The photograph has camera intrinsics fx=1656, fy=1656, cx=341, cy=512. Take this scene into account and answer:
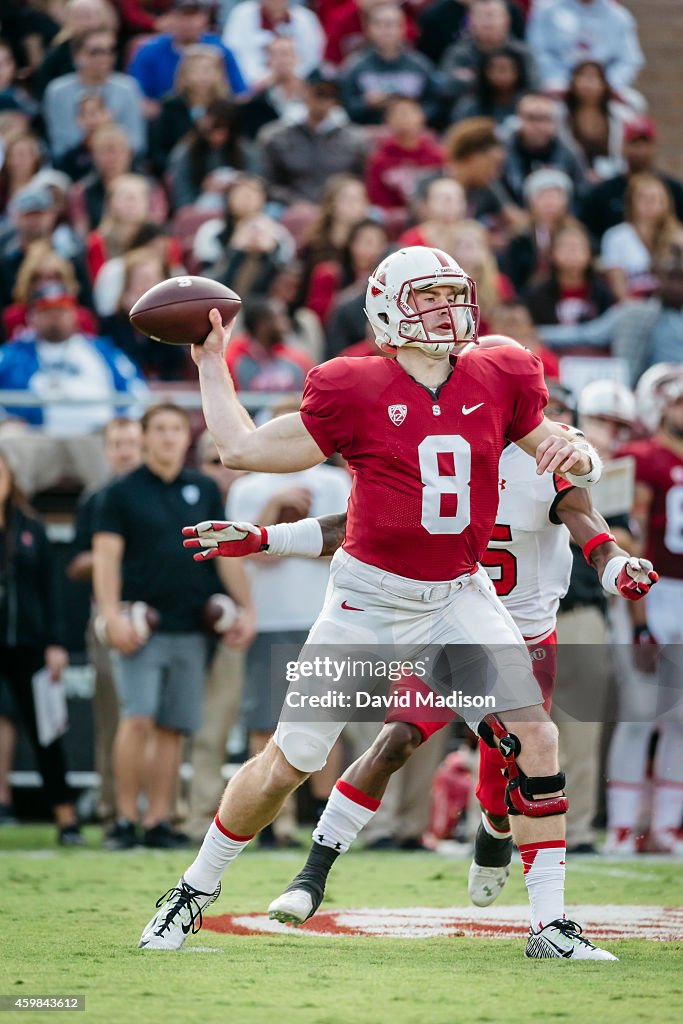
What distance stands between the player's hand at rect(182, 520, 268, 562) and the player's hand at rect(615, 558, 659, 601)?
3.53 ft

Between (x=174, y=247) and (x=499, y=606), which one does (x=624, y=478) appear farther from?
(x=174, y=247)

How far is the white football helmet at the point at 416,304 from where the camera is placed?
486cm

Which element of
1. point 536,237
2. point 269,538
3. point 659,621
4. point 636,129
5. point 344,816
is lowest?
point 659,621

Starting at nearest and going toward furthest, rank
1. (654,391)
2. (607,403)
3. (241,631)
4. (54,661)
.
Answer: (241,631) < (54,661) < (607,403) < (654,391)

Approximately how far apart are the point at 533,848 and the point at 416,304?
1.63 meters

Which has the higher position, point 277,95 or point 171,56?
point 171,56

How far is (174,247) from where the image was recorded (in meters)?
10.9

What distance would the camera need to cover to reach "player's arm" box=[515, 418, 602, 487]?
15.6 ft

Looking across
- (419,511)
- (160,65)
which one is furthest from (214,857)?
(160,65)

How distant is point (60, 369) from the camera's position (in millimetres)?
9539

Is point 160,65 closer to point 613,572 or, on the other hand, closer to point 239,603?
point 239,603

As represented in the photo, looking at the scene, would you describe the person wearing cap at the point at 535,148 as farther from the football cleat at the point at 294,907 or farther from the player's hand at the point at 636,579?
the football cleat at the point at 294,907

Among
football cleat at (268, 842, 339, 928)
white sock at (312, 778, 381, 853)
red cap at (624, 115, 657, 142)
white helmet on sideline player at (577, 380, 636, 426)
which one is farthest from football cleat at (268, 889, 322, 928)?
red cap at (624, 115, 657, 142)

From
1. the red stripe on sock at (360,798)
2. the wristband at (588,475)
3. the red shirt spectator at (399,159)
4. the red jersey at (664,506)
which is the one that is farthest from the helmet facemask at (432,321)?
the red shirt spectator at (399,159)
